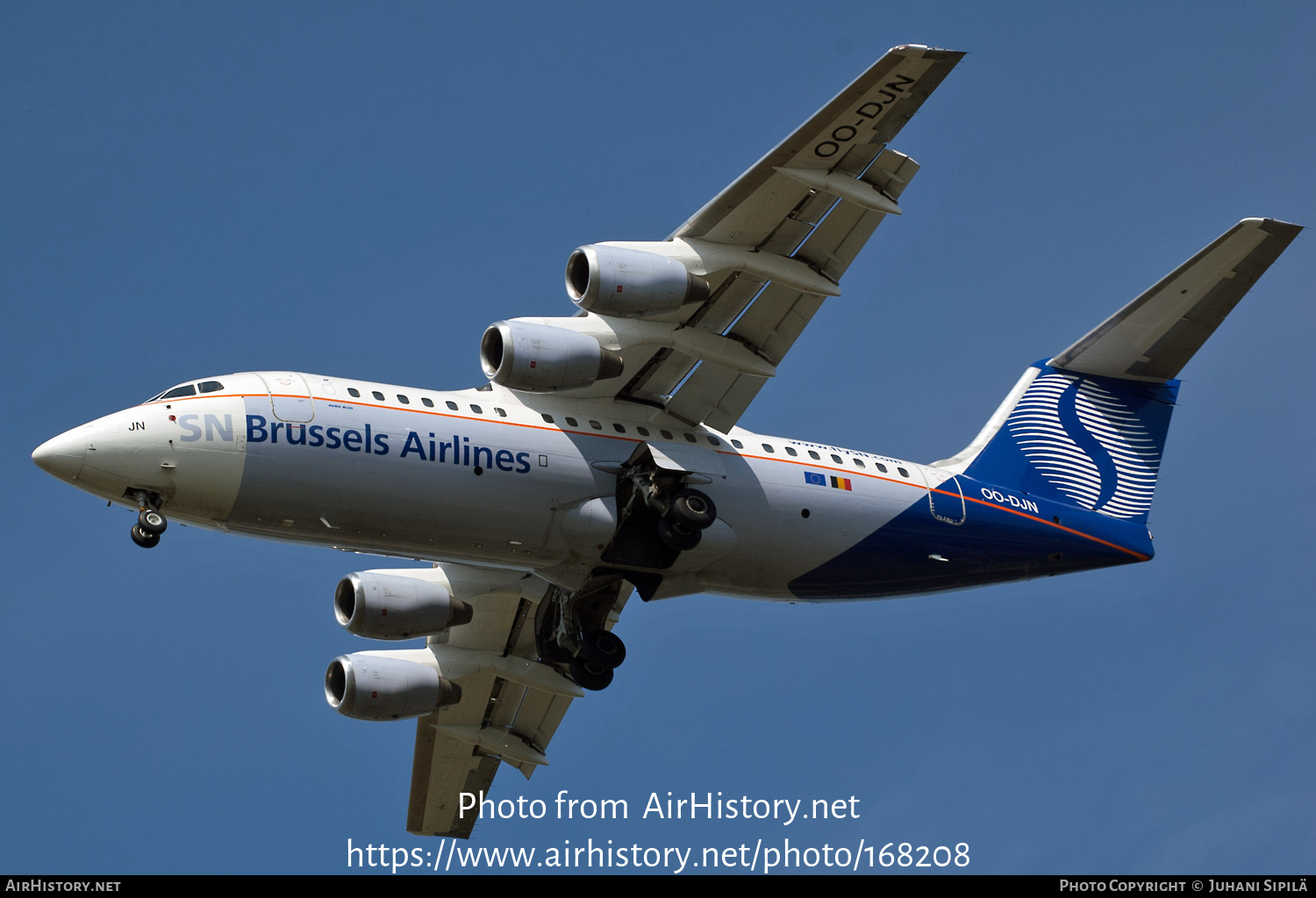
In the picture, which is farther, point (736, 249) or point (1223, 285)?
point (1223, 285)

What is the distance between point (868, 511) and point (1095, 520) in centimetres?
343

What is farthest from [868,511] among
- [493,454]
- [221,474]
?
[221,474]

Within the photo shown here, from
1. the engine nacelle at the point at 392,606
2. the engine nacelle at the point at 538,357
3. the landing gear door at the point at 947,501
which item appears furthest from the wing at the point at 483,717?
the landing gear door at the point at 947,501

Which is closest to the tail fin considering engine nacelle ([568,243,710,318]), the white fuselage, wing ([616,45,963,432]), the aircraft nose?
the white fuselage

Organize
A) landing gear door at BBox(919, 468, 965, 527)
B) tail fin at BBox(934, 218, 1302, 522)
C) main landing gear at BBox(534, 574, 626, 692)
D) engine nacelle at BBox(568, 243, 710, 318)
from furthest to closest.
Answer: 1. tail fin at BBox(934, 218, 1302, 522)
2. landing gear door at BBox(919, 468, 965, 527)
3. main landing gear at BBox(534, 574, 626, 692)
4. engine nacelle at BBox(568, 243, 710, 318)

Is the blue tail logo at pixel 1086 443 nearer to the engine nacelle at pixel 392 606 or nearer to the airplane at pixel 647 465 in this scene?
the airplane at pixel 647 465

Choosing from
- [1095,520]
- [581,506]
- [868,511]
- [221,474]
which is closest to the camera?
[221,474]

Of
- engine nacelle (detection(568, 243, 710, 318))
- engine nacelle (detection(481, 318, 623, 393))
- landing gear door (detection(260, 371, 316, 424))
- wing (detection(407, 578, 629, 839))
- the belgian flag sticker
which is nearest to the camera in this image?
landing gear door (detection(260, 371, 316, 424))

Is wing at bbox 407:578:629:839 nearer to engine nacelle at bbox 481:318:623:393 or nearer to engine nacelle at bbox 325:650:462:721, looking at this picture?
engine nacelle at bbox 325:650:462:721

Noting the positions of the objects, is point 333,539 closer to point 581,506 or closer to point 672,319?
point 581,506

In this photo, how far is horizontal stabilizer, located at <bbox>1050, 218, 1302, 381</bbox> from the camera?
19.0 meters

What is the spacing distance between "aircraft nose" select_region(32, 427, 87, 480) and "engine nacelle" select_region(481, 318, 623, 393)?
161 inches

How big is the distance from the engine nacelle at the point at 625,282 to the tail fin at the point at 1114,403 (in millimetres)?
5205

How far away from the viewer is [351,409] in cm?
1641
